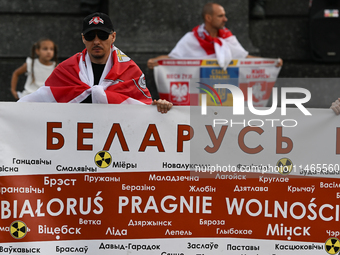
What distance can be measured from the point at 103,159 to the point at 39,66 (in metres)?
4.29

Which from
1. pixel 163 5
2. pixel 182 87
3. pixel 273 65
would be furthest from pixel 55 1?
pixel 273 65

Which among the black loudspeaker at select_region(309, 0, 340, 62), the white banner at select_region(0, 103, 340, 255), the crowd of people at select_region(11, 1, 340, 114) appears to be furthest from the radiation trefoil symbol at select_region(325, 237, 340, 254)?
the black loudspeaker at select_region(309, 0, 340, 62)

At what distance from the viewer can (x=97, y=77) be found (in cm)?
410

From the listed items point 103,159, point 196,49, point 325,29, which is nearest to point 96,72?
point 103,159

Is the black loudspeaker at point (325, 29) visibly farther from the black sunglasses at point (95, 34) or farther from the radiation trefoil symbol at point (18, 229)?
the radiation trefoil symbol at point (18, 229)

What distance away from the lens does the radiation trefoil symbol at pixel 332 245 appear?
377 centimetres

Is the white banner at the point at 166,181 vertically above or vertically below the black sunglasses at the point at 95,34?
below

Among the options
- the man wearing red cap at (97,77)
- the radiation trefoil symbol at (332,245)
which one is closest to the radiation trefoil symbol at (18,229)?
the man wearing red cap at (97,77)

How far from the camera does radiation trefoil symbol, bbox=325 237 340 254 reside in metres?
3.77

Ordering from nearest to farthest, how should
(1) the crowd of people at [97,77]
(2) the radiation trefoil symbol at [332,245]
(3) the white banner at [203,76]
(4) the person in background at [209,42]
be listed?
(2) the radiation trefoil symbol at [332,245] → (1) the crowd of people at [97,77] → (3) the white banner at [203,76] → (4) the person in background at [209,42]

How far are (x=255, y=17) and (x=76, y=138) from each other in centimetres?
593

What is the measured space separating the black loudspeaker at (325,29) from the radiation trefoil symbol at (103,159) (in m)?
5.86

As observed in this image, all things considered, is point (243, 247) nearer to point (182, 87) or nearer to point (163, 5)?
point (182, 87)

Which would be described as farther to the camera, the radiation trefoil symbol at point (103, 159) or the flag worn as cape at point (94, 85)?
the flag worn as cape at point (94, 85)
